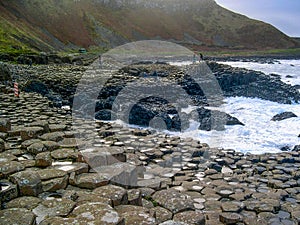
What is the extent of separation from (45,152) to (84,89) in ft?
37.2

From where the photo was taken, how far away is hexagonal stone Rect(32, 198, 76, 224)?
10.6ft

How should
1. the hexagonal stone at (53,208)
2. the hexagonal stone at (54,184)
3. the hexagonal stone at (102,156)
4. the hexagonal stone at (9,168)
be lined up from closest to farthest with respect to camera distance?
the hexagonal stone at (53,208)
the hexagonal stone at (54,184)
the hexagonal stone at (9,168)
the hexagonal stone at (102,156)

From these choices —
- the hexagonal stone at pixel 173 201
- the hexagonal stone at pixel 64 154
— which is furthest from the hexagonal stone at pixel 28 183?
the hexagonal stone at pixel 173 201

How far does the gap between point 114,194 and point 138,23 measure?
86.1m

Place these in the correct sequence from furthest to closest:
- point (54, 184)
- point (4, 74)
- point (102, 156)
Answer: point (4, 74) → point (102, 156) → point (54, 184)

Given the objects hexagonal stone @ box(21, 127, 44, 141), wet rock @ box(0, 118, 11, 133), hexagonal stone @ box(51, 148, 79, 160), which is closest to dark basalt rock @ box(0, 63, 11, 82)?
wet rock @ box(0, 118, 11, 133)

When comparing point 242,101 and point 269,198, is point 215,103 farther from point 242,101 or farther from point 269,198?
point 269,198

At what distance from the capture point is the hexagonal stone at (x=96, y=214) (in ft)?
9.68

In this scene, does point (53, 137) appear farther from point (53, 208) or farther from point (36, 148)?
point (53, 208)

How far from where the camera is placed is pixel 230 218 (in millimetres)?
4668

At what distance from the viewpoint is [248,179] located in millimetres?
7000

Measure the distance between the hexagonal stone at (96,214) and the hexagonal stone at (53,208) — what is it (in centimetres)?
13

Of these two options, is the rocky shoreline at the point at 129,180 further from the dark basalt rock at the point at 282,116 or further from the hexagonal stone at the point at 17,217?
the dark basalt rock at the point at 282,116

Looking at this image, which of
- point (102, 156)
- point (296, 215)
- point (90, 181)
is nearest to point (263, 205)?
point (296, 215)
